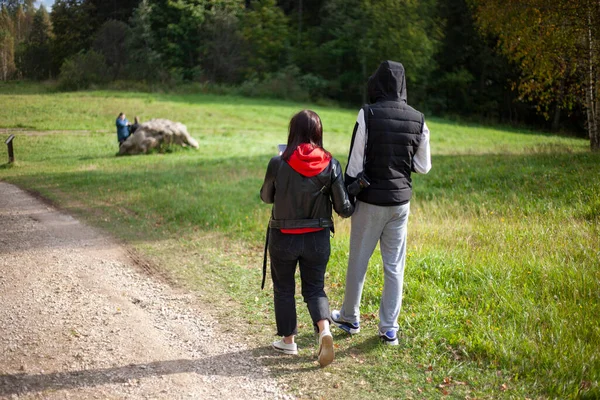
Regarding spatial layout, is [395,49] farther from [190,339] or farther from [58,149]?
[190,339]

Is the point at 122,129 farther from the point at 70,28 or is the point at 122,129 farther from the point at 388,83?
the point at 388,83

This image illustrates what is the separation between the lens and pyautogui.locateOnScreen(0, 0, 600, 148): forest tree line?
43.2 feet

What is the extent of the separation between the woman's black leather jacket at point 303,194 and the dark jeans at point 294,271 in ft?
0.43

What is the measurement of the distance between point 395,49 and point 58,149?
33266 millimetres

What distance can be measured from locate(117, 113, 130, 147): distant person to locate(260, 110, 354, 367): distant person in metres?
17.2

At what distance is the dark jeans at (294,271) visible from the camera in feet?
14.7

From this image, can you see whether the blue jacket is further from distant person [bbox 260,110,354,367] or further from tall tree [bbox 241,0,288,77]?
tall tree [bbox 241,0,288,77]

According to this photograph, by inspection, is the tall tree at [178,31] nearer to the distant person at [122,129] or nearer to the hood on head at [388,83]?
the distant person at [122,129]

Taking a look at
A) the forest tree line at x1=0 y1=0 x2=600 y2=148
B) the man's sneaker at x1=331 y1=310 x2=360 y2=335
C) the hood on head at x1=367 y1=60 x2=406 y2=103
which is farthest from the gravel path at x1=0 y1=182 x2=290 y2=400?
the forest tree line at x1=0 y1=0 x2=600 y2=148

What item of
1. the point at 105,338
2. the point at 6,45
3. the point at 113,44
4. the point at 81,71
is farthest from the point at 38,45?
the point at 105,338

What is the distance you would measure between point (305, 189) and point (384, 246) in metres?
0.99

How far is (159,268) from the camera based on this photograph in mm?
7191

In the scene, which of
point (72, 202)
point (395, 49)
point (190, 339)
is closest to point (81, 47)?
point (72, 202)

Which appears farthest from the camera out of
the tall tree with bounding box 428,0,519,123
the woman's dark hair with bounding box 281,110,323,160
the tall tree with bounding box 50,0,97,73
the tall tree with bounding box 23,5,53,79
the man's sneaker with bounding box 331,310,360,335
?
Result: the tall tree with bounding box 428,0,519,123
